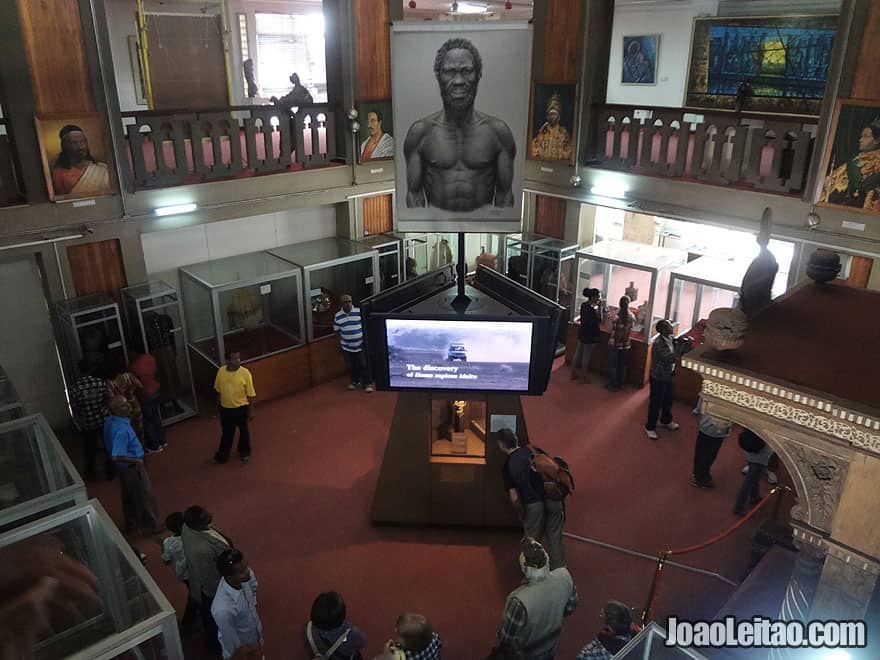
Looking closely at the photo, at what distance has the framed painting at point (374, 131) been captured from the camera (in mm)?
11219

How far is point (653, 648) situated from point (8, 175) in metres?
8.72

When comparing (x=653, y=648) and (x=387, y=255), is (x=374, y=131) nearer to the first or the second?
(x=387, y=255)

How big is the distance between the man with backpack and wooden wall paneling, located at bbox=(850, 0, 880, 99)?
5.68 meters

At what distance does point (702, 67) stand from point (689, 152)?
14.3ft

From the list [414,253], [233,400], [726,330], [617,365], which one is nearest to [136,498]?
[233,400]

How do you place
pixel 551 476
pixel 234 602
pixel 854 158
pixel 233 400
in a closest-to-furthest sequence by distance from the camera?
pixel 234 602
pixel 551 476
pixel 854 158
pixel 233 400

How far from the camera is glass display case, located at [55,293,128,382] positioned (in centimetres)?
881

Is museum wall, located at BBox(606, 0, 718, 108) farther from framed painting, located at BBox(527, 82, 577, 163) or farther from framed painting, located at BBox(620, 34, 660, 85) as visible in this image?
framed painting, located at BBox(527, 82, 577, 163)

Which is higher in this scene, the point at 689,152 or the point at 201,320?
the point at 689,152

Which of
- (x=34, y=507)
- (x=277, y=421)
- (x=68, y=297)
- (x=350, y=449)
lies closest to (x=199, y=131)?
(x=68, y=297)

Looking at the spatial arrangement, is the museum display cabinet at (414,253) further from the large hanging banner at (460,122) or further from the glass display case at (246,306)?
the large hanging banner at (460,122)

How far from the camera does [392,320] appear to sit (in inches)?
251

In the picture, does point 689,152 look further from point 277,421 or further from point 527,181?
point 277,421

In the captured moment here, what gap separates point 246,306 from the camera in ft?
36.0
